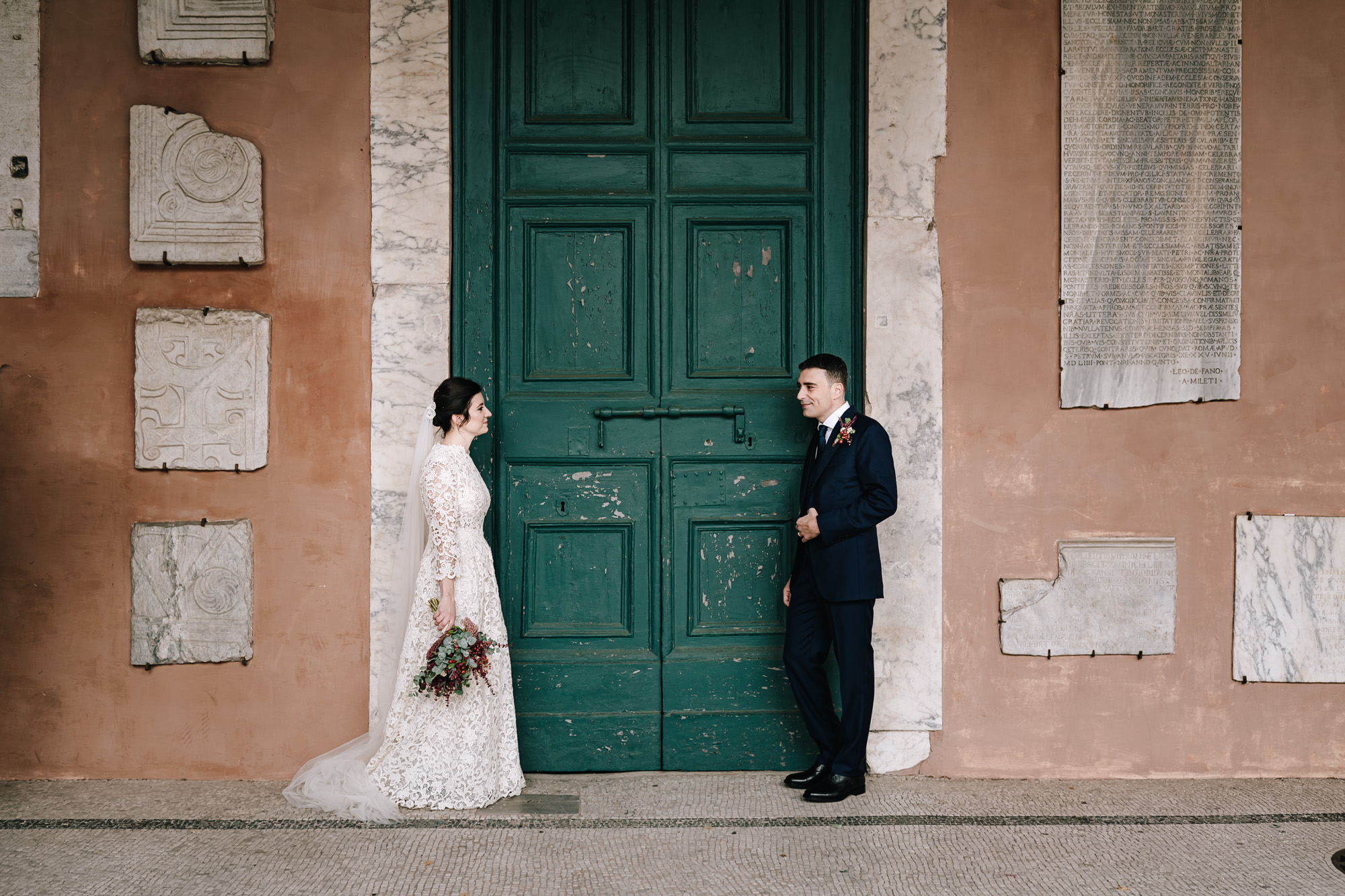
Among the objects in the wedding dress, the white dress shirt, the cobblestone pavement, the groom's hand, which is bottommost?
the cobblestone pavement

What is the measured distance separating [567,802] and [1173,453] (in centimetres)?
300

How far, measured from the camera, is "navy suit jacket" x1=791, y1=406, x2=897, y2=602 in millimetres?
3609

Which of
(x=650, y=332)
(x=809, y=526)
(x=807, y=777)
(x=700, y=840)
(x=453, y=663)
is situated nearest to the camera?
(x=700, y=840)

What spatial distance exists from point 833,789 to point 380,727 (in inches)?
75.1

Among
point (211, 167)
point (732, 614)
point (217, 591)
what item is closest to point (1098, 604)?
point (732, 614)

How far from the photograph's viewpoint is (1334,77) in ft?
13.2

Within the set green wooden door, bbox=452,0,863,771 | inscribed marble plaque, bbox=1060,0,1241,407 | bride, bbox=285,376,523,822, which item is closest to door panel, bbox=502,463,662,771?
green wooden door, bbox=452,0,863,771

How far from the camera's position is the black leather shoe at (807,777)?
3.85 metres

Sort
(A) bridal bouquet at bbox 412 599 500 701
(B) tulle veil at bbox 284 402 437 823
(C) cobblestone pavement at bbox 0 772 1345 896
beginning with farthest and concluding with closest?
(B) tulle veil at bbox 284 402 437 823
(A) bridal bouquet at bbox 412 599 500 701
(C) cobblestone pavement at bbox 0 772 1345 896

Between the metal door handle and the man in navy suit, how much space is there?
34cm

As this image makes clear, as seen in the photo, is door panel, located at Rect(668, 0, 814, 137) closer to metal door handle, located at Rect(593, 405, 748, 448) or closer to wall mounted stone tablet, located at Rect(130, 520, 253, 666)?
metal door handle, located at Rect(593, 405, 748, 448)

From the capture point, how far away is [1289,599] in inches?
159

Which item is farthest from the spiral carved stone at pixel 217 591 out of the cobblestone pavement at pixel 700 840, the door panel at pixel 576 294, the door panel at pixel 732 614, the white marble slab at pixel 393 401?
the door panel at pixel 732 614

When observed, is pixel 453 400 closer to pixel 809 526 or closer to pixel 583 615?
pixel 583 615
